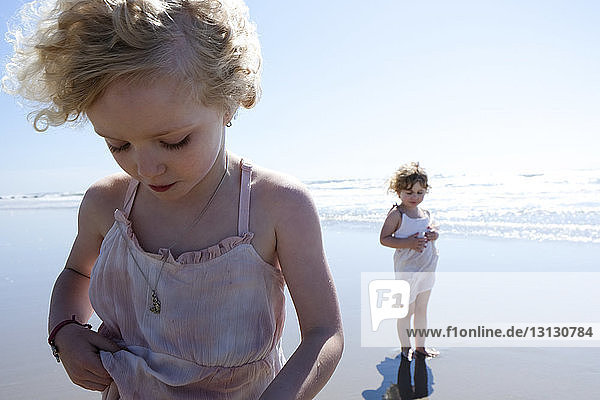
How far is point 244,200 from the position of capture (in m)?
1.37

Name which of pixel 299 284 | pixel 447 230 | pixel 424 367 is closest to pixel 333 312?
Result: pixel 299 284

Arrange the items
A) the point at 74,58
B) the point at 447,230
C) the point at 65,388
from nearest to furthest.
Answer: the point at 74,58 < the point at 65,388 < the point at 447,230

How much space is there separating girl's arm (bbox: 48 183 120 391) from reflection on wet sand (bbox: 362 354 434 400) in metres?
2.86

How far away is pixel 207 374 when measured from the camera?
1281mm

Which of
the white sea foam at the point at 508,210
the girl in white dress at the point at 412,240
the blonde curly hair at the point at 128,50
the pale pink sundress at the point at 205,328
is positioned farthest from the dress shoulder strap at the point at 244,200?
the white sea foam at the point at 508,210

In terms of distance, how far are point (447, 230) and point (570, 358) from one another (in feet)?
19.7

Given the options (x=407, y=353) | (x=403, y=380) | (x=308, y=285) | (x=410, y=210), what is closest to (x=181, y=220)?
(x=308, y=285)

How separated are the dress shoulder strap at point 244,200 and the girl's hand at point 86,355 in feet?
1.39

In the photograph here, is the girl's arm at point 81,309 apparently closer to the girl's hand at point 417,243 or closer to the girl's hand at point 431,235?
the girl's hand at point 417,243

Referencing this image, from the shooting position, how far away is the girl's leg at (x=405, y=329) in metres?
4.96

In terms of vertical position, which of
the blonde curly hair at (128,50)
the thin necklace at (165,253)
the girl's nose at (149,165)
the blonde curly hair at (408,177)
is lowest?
the blonde curly hair at (408,177)

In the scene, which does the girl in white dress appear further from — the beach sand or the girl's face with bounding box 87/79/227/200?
the girl's face with bounding box 87/79/227/200

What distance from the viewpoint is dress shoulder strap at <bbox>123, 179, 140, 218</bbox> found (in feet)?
4.89

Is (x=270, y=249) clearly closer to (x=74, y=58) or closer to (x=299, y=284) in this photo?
(x=299, y=284)
